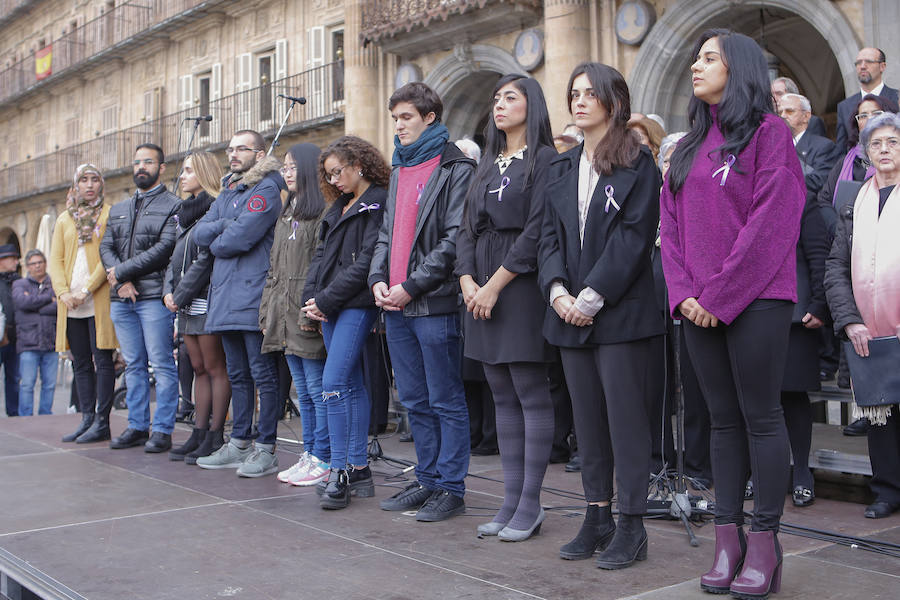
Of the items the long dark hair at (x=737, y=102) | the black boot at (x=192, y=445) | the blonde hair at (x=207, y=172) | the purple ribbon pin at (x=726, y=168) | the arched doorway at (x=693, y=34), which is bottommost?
the black boot at (x=192, y=445)

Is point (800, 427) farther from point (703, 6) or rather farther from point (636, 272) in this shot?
point (703, 6)

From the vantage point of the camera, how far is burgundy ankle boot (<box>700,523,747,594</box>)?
3328 millimetres

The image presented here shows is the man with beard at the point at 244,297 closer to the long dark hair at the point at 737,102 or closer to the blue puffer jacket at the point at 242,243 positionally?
the blue puffer jacket at the point at 242,243

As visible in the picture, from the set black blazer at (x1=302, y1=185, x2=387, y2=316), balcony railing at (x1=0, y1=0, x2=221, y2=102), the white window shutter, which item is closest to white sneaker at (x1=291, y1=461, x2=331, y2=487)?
black blazer at (x1=302, y1=185, x2=387, y2=316)

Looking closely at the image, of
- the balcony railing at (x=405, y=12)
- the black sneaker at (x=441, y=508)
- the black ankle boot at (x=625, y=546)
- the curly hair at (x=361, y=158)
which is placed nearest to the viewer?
the black ankle boot at (x=625, y=546)

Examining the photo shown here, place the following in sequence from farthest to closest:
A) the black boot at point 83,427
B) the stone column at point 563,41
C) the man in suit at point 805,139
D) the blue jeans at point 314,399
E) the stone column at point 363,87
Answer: the stone column at point 363,87 → the stone column at point 563,41 → the black boot at point 83,427 → the man in suit at point 805,139 → the blue jeans at point 314,399

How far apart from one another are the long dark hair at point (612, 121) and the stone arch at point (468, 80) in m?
11.3

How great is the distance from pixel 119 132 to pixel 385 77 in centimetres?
1478

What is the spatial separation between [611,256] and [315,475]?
108 inches

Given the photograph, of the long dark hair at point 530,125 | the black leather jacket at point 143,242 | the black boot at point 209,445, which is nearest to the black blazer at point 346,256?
the long dark hair at point 530,125

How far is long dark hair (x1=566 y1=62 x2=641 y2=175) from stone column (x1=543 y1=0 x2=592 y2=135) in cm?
953

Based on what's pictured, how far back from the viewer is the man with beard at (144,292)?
6969mm

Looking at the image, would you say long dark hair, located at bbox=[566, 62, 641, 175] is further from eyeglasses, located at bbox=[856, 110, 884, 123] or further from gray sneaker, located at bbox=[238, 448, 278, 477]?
gray sneaker, located at bbox=[238, 448, 278, 477]

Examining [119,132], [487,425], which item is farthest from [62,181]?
[487,425]
